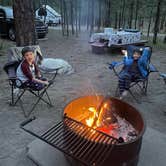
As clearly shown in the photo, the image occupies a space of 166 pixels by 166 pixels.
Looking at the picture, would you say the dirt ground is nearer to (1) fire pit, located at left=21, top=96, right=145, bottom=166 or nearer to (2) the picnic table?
(1) fire pit, located at left=21, top=96, right=145, bottom=166

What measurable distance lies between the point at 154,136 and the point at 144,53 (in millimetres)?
1745

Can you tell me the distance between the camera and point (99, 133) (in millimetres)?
1807

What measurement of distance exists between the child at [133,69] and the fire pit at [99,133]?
1.26 m

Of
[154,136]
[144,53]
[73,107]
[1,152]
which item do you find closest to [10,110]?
[1,152]

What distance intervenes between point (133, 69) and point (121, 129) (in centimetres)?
192

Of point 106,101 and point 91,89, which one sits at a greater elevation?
point 106,101

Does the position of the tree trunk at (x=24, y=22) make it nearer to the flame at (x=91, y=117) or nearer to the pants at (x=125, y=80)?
the pants at (x=125, y=80)

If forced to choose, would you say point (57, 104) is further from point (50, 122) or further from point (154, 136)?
point (154, 136)

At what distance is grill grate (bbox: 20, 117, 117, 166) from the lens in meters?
1.64

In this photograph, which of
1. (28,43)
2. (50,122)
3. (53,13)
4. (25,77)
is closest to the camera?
(50,122)

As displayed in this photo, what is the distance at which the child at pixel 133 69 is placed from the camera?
3.60 m

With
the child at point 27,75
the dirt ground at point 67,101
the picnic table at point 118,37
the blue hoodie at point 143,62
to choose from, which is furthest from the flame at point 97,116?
the picnic table at point 118,37

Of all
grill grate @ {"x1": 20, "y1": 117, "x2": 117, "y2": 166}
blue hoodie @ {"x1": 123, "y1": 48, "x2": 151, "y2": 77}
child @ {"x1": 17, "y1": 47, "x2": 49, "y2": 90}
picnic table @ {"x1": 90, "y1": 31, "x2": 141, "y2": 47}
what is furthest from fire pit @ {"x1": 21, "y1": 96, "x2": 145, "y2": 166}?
picnic table @ {"x1": 90, "y1": 31, "x2": 141, "y2": 47}

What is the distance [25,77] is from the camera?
3.21 m
